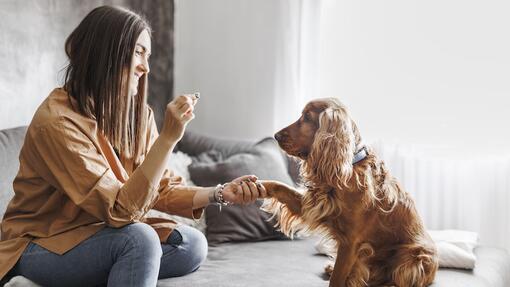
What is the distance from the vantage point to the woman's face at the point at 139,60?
200cm

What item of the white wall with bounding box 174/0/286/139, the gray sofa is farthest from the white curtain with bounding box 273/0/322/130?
the gray sofa

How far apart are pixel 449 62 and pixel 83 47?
5.53ft

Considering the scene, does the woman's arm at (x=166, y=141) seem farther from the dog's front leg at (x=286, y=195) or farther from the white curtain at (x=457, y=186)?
the white curtain at (x=457, y=186)

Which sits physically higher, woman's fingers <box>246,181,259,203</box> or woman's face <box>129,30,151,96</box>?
woman's face <box>129,30,151,96</box>

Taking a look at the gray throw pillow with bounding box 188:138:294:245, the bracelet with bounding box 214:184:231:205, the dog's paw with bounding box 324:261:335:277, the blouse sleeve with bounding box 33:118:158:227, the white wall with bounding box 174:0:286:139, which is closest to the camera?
the blouse sleeve with bounding box 33:118:158:227

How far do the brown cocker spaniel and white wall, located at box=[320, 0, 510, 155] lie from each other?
112 centimetres

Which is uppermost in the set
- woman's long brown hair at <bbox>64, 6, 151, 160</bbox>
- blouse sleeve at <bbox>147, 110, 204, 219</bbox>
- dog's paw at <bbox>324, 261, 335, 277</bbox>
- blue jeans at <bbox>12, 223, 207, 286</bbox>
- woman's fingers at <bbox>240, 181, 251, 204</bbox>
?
woman's long brown hair at <bbox>64, 6, 151, 160</bbox>

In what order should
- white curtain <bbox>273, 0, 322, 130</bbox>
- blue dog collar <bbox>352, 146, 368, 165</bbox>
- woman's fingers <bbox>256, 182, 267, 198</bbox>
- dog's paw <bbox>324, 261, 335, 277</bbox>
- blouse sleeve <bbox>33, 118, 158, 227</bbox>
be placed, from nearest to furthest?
blouse sleeve <bbox>33, 118, 158, 227</bbox>
blue dog collar <bbox>352, 146, 368, 165</bbox>
woman's fingers <bbox>256, 182, 267, 198</bbox>
dog's paw <bbox>324, 261, 335, 277</bbox>
white curtain <bbox>273, 0, 322, 130</bbox>

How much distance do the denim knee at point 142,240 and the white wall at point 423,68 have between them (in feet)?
5.09

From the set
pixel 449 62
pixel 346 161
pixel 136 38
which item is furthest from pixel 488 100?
pixel 136 38

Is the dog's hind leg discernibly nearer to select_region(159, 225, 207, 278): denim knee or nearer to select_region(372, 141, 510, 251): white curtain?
select_region(159, 225, 207, 278): denim knee

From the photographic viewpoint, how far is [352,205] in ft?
6.23

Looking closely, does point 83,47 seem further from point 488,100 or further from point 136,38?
point 488,100

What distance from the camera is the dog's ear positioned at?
1.84 metres
